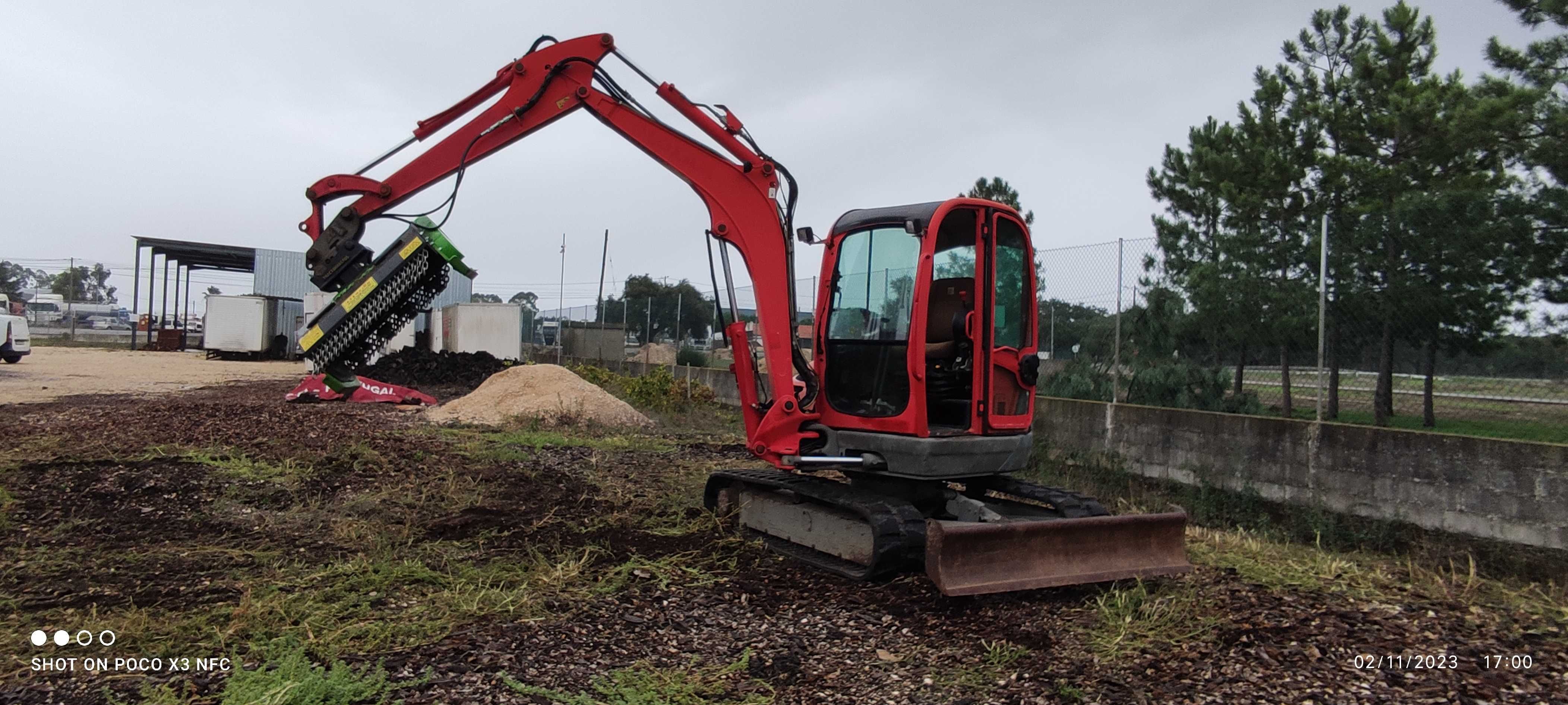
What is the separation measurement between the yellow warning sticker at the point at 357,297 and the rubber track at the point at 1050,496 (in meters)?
4.54

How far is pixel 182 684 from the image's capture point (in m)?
2.97

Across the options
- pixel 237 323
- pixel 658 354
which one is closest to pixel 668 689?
pixel 658 354

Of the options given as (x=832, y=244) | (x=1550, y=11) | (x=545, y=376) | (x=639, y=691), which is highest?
(x=1550, y=11)

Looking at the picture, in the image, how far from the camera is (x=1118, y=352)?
29.9 ft

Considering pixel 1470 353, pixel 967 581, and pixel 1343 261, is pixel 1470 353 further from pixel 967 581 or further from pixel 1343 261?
pixel 967 581

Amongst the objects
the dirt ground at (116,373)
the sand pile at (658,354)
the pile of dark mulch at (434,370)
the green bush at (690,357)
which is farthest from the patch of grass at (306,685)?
the sand pile at (658,354)

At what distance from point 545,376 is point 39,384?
9185mm

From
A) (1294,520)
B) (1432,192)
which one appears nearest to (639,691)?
(1294,520)

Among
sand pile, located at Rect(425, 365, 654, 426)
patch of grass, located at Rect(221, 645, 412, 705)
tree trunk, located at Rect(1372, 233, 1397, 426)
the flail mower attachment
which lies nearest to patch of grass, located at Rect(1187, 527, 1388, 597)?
tree trunk, located at Rect(1372, 233, 1397, 426)

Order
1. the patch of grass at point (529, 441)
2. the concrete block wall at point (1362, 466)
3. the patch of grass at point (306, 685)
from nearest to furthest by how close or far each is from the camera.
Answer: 1. the patch of grass at point (306, 685)
2. the concrete block wall at point (1362, 466)
3. the patch of grass at point (529, 441)

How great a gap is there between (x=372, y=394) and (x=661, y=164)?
335 inches

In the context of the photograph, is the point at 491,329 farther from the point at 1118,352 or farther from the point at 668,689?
the point at 668,689

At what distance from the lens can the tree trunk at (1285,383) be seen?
8211 millimetres

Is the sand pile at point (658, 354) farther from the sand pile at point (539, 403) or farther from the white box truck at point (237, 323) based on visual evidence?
the white box truck at point (237, 323)
